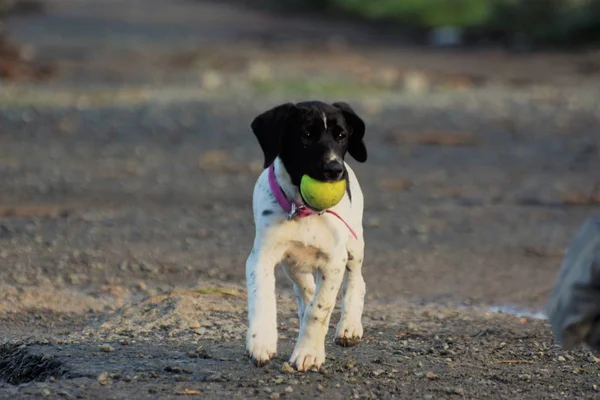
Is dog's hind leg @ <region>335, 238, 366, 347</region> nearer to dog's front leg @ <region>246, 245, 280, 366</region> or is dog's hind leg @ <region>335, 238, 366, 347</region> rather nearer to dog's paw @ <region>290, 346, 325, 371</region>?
dog's paw @ <region>290, 346, 325, 371</region>

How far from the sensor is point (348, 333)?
7039 mm

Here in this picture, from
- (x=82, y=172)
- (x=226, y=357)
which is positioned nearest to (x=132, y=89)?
(x=82, y=172)

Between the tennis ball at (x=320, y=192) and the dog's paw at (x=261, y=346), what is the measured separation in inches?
25.6

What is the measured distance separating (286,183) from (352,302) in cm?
79

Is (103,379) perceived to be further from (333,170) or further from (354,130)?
(354,130)

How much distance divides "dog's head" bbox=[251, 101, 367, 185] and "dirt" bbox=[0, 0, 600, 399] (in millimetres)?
1013

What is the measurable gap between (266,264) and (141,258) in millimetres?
3610

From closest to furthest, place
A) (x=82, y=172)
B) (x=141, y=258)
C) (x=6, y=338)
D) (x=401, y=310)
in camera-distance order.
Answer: (x=6, y=338) < (x=401, y=310) < (x=141, y=258) < (x=82, y=172)

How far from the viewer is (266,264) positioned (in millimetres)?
6551

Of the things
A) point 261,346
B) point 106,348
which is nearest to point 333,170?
point 261,346

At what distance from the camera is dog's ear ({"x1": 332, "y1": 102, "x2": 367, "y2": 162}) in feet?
22.3

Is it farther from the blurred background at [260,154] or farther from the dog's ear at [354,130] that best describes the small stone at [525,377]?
the blurred background at [260,154]

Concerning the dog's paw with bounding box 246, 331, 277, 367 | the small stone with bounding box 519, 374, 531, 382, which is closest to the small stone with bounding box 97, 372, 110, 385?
the dog's paw with bounding box 246, 331, 277, 367

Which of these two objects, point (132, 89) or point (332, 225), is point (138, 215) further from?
point (132, 89)
